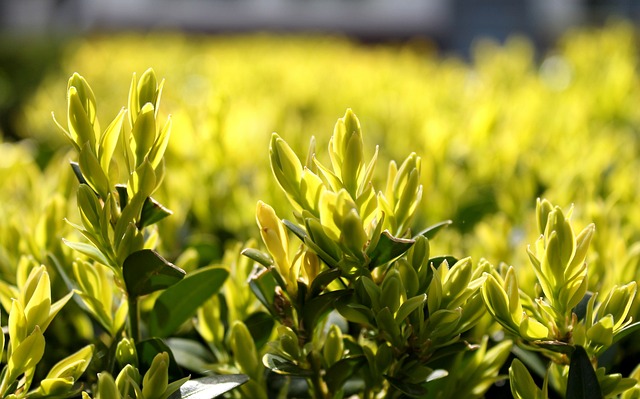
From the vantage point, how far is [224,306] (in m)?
1.21

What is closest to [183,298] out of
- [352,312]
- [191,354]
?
[191,354]

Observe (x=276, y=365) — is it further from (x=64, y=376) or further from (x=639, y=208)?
(x=639, y=208)

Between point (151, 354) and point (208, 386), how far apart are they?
0.45ft

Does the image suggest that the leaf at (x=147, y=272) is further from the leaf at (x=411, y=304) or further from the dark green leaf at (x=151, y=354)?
the leaf at (x=411, y=304)

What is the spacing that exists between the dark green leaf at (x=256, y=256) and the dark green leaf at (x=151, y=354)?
0.18 meters

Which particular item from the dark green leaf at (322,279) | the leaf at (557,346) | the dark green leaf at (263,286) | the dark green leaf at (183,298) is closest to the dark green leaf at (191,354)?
the dark green leaf at (183,298)

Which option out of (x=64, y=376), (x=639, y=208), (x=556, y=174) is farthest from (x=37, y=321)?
(x=556, y=174)

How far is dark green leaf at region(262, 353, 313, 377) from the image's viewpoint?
91cm

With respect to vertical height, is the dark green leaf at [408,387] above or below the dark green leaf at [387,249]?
below

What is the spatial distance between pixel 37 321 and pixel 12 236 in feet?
1.52

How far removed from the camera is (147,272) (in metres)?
0.94

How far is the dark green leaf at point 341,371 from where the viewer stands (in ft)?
3.13

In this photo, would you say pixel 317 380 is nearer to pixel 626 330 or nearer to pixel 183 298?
pixel 183 298

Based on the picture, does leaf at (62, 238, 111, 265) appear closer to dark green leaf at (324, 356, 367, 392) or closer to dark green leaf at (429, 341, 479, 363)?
dark green leaf at (324, 356, 367, 392)
